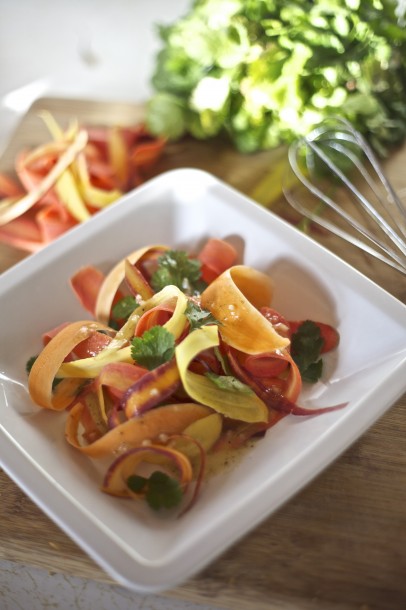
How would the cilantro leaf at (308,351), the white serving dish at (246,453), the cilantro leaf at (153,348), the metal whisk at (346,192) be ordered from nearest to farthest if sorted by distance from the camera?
1. the white serving dish at (246,453)
2. the cilantro leaf at (153,348)
3. the cilantro leaf at (308,351)
4. the metal whisk at (346,192)

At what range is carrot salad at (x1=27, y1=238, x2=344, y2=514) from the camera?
0.85 meters

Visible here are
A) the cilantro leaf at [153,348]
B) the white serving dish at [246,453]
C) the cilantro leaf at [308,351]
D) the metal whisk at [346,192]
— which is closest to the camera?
the white serving dish at [246,453]

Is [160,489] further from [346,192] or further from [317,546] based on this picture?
[346,192]

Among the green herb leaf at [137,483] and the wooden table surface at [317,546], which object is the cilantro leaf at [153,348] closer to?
the green herb leaf at [137,483]

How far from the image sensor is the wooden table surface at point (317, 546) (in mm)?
832

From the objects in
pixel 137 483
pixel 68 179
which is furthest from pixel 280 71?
pixel 137 483

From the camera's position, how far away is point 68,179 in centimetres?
129

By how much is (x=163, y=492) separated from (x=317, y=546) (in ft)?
0.66

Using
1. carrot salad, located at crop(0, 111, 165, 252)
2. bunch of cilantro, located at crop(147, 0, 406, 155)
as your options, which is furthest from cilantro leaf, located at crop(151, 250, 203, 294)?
bunch of cilantro, located at crop(147, 0, 406, 155)

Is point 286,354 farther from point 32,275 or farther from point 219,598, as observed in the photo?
point 32,275

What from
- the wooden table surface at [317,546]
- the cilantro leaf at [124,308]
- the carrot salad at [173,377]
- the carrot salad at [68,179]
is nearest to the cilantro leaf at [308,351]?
the carrot salad at [173,377]

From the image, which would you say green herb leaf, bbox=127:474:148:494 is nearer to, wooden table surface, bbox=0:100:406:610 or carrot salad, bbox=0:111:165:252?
wooden table surface, bbox=0:100:406:610

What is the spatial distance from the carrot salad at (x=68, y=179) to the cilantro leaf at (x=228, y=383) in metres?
0.51

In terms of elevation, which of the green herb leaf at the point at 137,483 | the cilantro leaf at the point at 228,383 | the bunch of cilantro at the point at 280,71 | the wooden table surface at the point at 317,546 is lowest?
the wooden table surface at the point at 317,546
